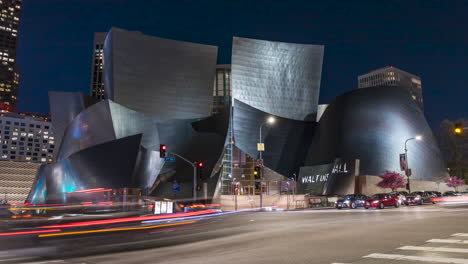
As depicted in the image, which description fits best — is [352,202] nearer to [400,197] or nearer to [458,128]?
[400,197]

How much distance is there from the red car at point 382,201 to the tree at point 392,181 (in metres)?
19.0

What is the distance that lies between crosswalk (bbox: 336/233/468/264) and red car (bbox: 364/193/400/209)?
2245 cm

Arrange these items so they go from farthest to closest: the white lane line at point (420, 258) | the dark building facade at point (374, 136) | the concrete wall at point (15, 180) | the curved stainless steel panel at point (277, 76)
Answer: the concrete wall at point (15, 180), the curved stainless steel panel at point (277, 76), the dark building facade at point (374, 136), the white lane line at point (420, 258)

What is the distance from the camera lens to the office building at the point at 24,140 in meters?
A: 167

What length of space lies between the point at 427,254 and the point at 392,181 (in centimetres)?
4567

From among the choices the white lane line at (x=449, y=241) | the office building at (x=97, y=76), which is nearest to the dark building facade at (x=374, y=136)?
the white lane line at (x=449, y=241)

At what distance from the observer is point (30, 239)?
14305 millimetres

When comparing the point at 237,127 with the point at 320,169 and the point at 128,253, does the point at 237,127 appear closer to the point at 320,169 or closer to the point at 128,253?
the point at 320,169

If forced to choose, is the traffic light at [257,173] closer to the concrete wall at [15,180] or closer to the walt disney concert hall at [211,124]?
the walt disney concert hall at [211,124]

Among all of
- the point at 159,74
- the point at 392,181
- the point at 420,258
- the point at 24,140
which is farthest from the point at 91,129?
the point at 24,140

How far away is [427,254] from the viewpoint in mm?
8602

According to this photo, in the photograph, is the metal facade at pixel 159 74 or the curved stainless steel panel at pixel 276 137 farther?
the metal facade at pixel 159 74

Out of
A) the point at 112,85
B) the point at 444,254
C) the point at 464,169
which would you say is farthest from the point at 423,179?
the point at 444,254

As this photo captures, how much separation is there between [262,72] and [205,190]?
24.3m
